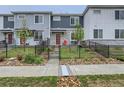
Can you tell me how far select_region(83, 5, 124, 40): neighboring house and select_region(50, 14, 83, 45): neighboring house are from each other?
8478 millimetres

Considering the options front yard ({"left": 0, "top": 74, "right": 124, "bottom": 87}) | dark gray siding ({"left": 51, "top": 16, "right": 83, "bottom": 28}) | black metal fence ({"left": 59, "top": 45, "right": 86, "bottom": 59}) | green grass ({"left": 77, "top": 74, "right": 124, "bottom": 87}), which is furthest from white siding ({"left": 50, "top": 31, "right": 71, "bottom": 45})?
front yard ({"left": 0, "top": 74, "right": 124, "bottom": 87})

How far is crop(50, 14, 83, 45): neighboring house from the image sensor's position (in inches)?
1601

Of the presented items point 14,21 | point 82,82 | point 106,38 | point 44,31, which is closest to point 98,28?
point 106,38

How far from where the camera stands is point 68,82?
9.65 m

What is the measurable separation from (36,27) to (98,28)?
10369 mm

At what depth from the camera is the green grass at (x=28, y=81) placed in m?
9.34

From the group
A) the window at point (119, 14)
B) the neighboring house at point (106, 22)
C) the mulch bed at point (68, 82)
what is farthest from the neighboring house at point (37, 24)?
the mulch bed at point (68, 82)

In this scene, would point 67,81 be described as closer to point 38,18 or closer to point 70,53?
point 70,53

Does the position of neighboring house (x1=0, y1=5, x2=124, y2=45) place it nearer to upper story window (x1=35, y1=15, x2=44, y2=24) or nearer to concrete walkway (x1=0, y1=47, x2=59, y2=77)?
upper story window (x1=35, y1=15, x2=44, y2=24)

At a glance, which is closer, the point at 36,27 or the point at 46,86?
the point at 46,86

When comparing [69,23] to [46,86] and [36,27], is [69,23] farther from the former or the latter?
[46,86]

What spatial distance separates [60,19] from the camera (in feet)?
134

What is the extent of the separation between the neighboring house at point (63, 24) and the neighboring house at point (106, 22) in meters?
8.48

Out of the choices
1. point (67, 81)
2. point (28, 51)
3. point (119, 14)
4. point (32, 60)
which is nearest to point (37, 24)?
point (119, 14)
